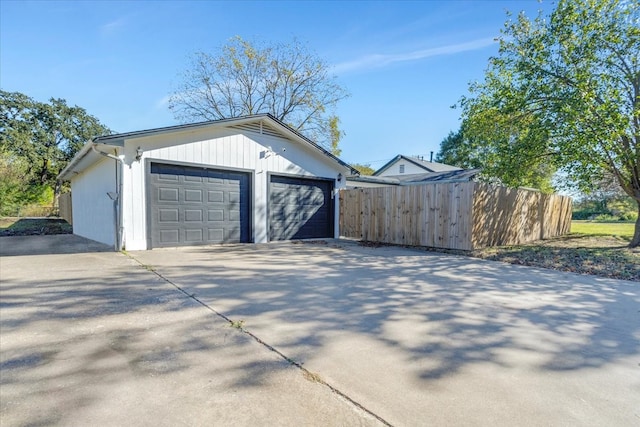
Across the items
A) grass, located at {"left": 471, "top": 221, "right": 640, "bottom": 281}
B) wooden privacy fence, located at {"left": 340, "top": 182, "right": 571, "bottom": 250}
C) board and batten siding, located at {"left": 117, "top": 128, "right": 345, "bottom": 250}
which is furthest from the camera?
wooden privacy fence, located at {"left": 340, "top": 182, "right": 571, "bottom": 250}

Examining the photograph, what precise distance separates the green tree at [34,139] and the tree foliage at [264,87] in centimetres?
1156

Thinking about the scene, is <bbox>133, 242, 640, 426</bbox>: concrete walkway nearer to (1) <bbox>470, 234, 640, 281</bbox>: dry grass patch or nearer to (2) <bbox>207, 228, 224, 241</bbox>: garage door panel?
(1) <bbox>470, 234, 640, 281</bbox>: dry grass patch

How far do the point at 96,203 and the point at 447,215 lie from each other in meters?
10.0

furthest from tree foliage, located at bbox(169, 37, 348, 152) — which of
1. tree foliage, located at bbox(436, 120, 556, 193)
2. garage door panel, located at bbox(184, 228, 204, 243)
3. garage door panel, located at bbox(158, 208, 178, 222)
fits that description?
garage door panel, located at bbox(158, 208, 178, 222)

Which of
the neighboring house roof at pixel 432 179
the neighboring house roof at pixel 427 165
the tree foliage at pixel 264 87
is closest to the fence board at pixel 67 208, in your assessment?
the tree foliage at pixel 264 87

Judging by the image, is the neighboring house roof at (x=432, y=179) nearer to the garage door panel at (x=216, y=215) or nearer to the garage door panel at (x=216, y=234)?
the garage door panel at (x=216, y=215)

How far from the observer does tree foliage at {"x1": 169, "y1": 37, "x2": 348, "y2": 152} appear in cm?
1897

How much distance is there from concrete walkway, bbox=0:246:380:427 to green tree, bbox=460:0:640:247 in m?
8.84

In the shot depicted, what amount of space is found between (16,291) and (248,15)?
11.9 metres

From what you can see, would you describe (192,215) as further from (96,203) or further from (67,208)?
(67,208)

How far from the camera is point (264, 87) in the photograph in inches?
779

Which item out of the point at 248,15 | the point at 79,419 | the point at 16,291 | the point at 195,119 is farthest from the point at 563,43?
the point at 195,119

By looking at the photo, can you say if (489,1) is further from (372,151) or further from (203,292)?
(372,151)

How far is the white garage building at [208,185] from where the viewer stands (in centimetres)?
728
